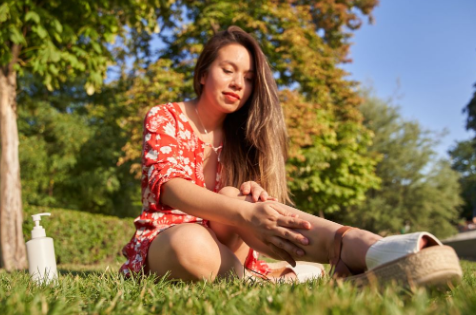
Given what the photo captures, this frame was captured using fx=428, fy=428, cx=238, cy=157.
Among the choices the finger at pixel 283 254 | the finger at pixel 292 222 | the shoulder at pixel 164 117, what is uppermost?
the shoulder at pixel 164 117

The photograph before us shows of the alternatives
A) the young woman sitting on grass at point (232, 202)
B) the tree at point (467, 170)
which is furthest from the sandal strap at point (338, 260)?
the tree at point (467, 170)

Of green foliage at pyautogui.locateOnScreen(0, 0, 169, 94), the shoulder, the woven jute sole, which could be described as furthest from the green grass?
green foliage at pyautogui.locateOnScreen(0, 0, 169, 94)

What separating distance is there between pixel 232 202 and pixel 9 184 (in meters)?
5.08

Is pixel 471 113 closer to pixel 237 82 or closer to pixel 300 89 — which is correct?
pixel 300 89

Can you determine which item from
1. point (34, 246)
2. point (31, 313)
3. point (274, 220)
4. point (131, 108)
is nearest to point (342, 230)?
point (274, 220)

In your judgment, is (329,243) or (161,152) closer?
(329,243)

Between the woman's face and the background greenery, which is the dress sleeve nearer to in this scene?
the woman's face

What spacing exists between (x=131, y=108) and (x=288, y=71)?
4273mm

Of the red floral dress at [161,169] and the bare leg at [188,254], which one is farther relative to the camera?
the red floral dress at [161,169]

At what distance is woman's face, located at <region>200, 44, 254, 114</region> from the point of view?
2.68 meters

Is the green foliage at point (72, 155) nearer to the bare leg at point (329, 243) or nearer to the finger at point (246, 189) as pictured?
the finger at point (246, 189)

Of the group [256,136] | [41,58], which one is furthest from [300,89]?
[256,136]

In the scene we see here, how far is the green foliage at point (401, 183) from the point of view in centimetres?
2008

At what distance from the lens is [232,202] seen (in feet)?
6.20
